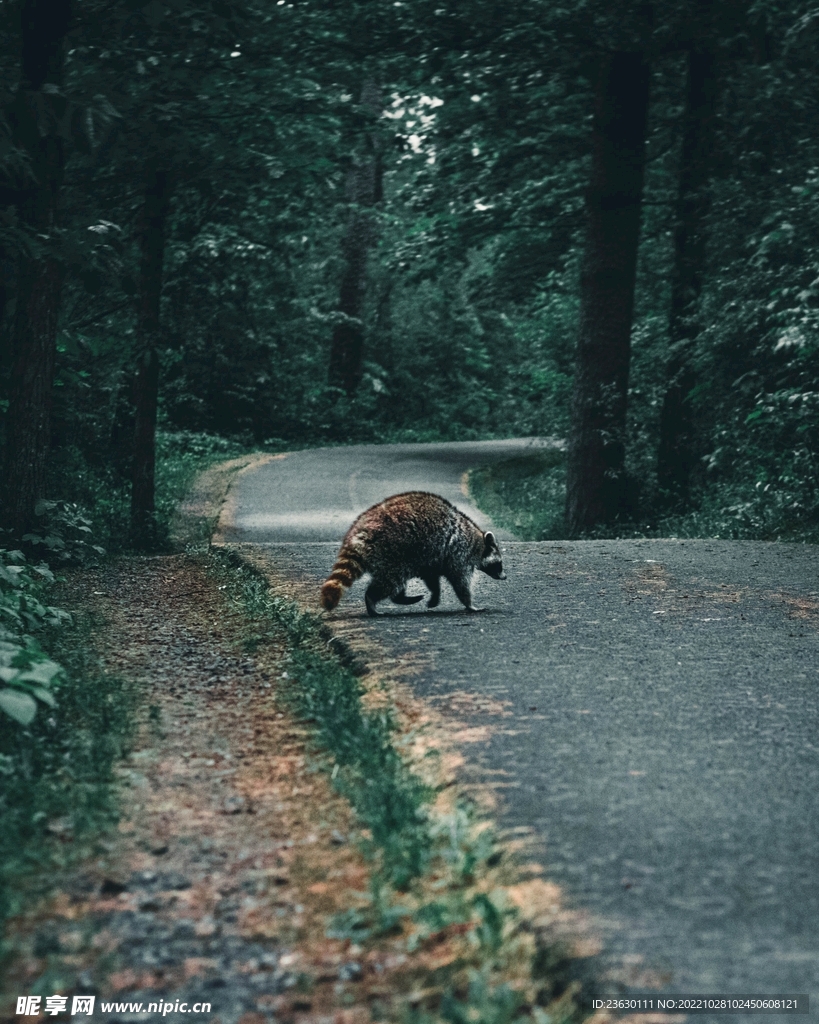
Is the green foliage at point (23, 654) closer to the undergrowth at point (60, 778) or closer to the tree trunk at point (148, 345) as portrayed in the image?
the undergrowth at point (60, 778)

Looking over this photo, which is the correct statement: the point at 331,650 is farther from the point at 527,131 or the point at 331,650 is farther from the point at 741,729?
the point at 527,131

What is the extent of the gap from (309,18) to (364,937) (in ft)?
44.8

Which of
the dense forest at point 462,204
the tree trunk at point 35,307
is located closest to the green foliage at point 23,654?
the tree trunk at point 35,307

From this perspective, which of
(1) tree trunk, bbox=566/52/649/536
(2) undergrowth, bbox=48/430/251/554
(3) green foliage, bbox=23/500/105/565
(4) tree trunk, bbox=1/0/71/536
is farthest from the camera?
(1) tree trunk, bbox=566/52/649/536

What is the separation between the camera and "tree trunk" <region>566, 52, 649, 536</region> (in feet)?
56.9

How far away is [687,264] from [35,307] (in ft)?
35.4

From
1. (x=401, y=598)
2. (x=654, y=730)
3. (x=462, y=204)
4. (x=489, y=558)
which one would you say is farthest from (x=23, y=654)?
(x=462, y=204)

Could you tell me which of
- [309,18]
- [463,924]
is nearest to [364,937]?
[463,924]

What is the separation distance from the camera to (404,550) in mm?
8492

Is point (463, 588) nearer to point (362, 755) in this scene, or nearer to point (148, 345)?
point (362, 755)

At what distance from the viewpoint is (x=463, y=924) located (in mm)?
3648

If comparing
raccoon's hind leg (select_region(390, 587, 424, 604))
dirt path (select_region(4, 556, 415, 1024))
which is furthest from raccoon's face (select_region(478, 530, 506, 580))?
dirt path (select_region(4, 556, 415, 1024))

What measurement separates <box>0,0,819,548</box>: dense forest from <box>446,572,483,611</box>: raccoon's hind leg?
4.34m

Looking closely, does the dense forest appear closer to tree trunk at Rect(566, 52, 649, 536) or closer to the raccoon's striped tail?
tree trunk at Rect(566, 52, 649, 536)
